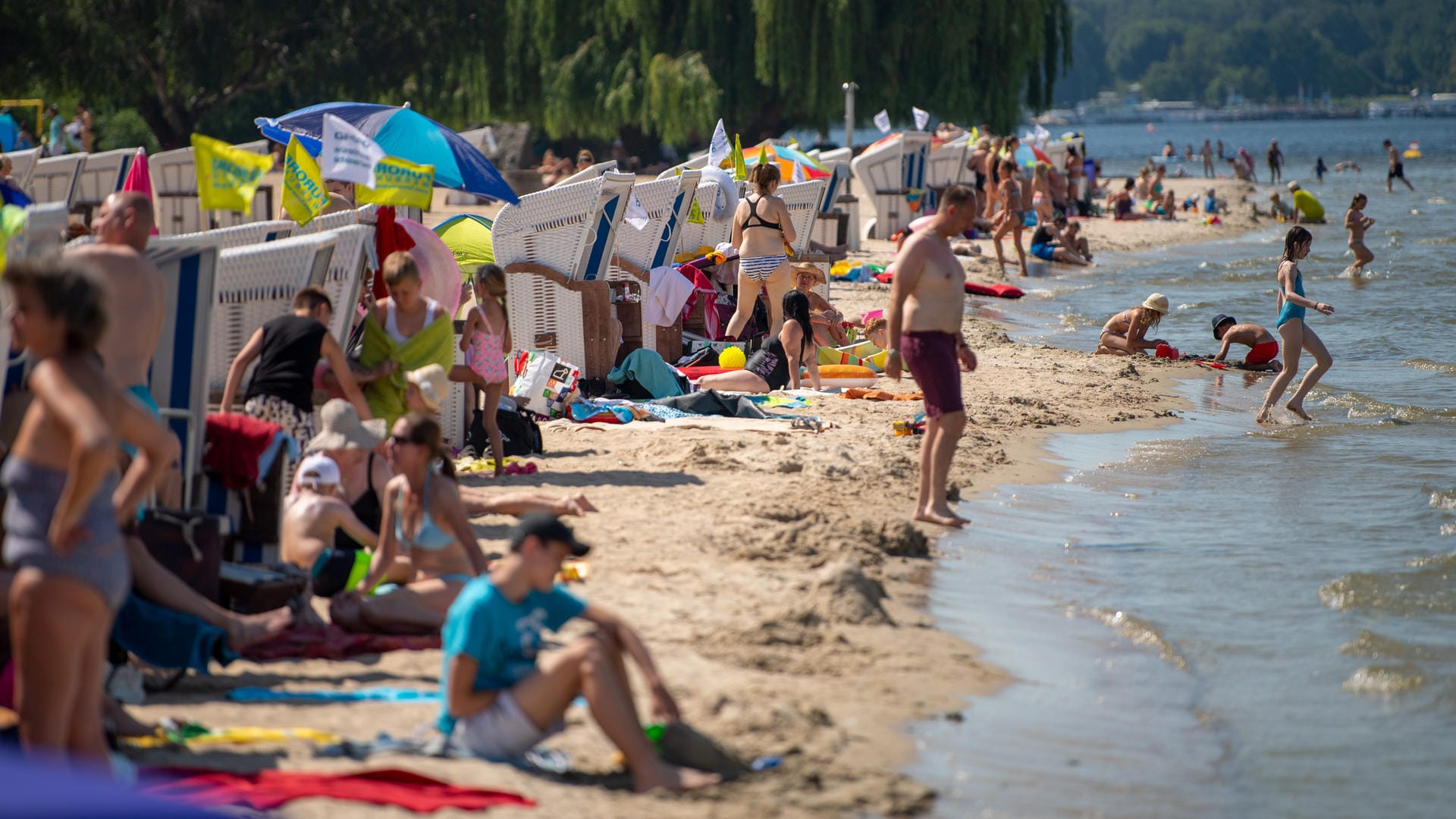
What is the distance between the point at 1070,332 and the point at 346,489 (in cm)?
1114

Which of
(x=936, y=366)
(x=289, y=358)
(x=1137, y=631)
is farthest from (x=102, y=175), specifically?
(x=1137, y=631)

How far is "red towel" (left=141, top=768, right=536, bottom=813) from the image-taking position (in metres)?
3.53

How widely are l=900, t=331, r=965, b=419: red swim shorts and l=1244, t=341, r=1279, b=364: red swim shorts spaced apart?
7212 mm

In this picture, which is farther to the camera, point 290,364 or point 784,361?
point 784,361

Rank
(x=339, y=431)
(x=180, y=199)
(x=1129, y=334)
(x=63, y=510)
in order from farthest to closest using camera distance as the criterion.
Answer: (x=180, y=199), (x=1129, y=334), (x=339, y=431), (x=63, y=510)

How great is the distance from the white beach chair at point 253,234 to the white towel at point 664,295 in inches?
130

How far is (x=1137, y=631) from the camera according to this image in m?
5.88

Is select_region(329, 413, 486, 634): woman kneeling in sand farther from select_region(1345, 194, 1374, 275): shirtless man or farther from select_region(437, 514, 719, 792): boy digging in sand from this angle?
select_region(1345, 194, 1374, 275): shirtless man

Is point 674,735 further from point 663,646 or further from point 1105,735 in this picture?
point 1105,735

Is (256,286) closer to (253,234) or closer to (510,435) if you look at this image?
(253,234)

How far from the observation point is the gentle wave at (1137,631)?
222 inches

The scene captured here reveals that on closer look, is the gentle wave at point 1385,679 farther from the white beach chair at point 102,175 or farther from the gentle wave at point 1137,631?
the white beach chair at point 102,175

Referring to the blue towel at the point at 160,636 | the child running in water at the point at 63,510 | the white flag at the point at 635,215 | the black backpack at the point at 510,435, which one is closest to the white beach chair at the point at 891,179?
the white flag at the point at 635,215

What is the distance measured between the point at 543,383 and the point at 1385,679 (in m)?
5.06
